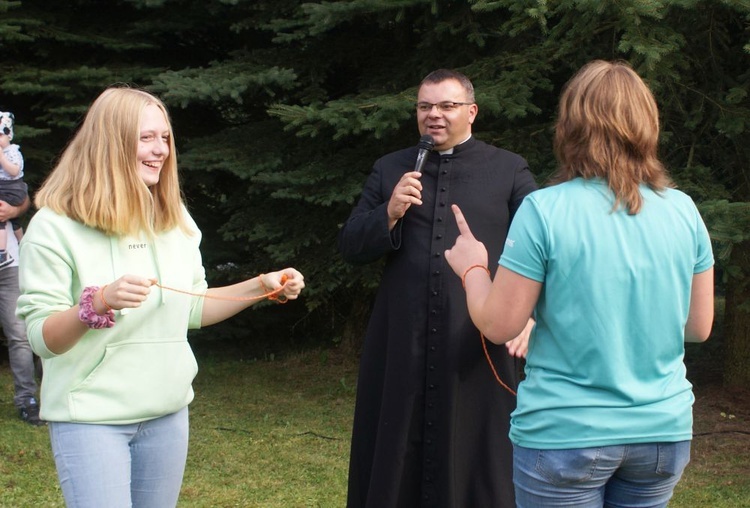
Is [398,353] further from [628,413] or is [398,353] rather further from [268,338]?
[268,338]

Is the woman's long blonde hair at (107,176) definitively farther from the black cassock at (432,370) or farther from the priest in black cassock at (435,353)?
the black cassock at (432,370)

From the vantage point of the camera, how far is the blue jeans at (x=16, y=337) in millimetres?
6609

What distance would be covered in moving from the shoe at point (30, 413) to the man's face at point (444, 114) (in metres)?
4.06

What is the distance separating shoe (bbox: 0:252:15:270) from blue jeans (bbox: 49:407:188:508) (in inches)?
169

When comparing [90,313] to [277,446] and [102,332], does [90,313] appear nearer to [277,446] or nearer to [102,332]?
[102,332]

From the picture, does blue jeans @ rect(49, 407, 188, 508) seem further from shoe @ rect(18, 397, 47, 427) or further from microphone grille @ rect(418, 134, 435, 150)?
shoe @ rect(18, 397, 47, 427)

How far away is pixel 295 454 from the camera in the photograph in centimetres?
631

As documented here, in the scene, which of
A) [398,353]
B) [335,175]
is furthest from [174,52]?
[398,353]

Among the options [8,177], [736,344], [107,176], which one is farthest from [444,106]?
[736,344]

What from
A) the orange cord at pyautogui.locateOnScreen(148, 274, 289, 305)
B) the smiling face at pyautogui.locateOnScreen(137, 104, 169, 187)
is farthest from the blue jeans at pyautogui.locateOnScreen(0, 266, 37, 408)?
the smiling face at pyautogui.locateOnScreen(137, 104, 169, 187)

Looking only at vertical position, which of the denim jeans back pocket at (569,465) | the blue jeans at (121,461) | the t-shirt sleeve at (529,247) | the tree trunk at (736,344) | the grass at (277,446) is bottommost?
the grass at (277,446)

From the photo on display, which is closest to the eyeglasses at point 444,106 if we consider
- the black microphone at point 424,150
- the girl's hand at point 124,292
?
the black microphone at point 424,150

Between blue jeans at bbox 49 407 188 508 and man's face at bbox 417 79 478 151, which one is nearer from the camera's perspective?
blue jeans at bbox 49 407 188 508

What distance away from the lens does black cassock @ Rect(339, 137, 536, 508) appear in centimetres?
387
